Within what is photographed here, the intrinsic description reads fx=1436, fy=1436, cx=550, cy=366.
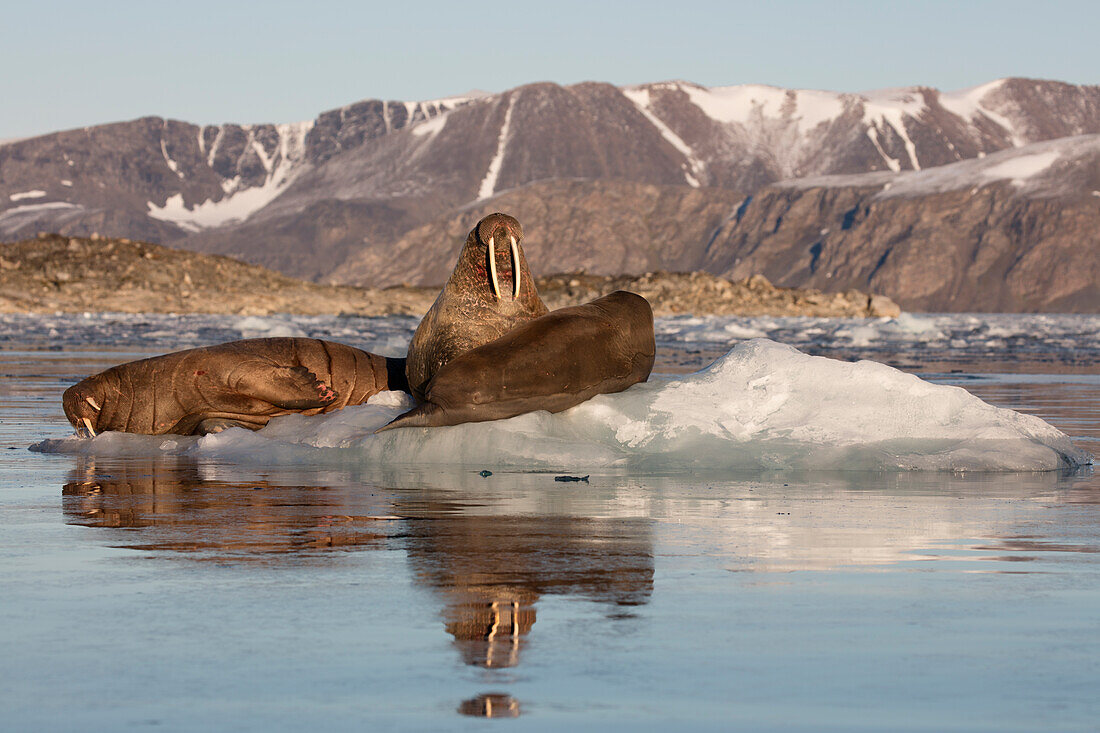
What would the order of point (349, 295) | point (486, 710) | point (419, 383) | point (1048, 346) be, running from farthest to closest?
point (349, 295) → point (1048, 346) → point (419, 383) → point (486, 710)

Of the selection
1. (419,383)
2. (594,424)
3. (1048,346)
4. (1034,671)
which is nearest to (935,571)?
(1034,671)

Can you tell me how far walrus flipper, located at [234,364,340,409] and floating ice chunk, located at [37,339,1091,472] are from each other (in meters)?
1.25

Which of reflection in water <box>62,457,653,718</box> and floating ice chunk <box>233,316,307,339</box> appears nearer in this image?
reflection in water <box>62,457,653,718</box>

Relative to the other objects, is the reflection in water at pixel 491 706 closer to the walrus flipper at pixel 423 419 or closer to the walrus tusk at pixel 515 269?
the walrus flipper at pixel 423 419

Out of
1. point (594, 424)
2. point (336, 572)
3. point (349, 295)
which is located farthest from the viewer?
point (349, 295)

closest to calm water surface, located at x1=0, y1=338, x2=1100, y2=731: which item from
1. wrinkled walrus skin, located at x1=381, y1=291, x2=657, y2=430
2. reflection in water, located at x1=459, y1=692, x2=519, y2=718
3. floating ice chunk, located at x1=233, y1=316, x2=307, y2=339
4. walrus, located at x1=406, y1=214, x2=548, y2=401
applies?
reflection in water, located at x1=459, y1=692, x2=519, y2=718

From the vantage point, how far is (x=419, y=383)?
1189cm

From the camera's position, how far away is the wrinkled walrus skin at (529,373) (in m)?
10.5

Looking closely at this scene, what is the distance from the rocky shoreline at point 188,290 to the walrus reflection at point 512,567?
63.4 meters

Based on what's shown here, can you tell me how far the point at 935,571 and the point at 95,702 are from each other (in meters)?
3.46

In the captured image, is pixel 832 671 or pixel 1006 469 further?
pixel 1006 469

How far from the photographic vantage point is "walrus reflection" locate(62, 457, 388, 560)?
21.5 feet

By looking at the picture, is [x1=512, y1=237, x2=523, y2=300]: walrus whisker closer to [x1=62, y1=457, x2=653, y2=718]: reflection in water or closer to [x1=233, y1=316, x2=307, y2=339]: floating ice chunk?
[x1=62, y1=457, x2=653, y2=718]: reflection in water

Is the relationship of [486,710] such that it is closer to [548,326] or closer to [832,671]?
[832,671]
